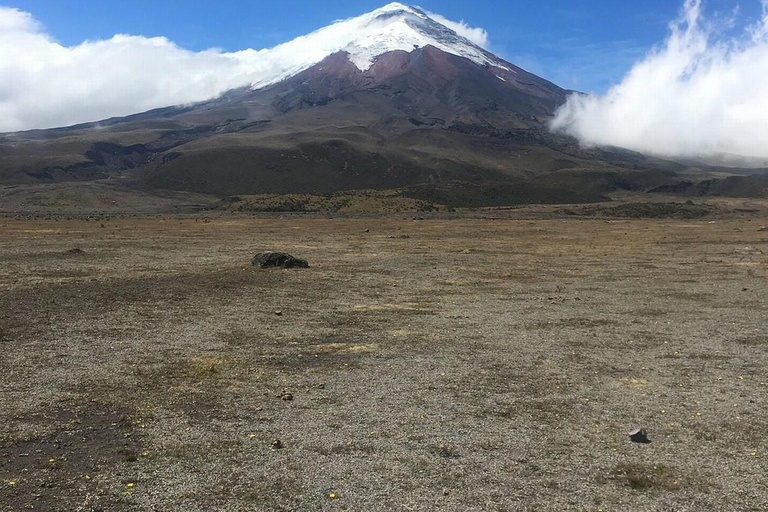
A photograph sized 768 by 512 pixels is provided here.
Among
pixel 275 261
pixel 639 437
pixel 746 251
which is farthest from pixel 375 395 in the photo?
pixel 746 251

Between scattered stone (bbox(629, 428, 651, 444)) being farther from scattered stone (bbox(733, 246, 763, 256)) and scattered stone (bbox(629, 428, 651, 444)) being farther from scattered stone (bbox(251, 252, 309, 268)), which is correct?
scattered stone (bbox(733, 246, 763, 256))

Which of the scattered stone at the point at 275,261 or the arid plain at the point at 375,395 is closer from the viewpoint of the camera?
the arid plain at the point at 375,395

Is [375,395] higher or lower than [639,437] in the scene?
lower

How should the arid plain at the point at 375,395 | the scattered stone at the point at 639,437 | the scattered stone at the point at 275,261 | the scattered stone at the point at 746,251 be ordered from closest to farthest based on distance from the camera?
the arid plain at the point at 375,395, the scattered stone at the point at 639,437, the scattered stone at the point at 275,261, the scattered stone at the point at 746,251

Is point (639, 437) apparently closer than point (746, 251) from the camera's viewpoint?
Yes

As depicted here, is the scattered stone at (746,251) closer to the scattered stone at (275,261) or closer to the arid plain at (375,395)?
the arid plain at (375,395)

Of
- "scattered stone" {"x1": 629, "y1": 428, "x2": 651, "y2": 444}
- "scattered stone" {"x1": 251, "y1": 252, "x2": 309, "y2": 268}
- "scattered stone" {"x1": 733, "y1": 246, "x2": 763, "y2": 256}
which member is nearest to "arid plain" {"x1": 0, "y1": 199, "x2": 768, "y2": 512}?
"scattered stone" {"x1": 629, "y1": 428, "x2": 651, "y2": 444}

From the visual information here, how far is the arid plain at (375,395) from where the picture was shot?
816 centimetres

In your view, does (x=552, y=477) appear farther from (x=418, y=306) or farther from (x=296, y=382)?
(x=418, y=306)

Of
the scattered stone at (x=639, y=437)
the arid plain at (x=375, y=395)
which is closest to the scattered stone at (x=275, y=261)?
the arid plain at (x=375, y=395)

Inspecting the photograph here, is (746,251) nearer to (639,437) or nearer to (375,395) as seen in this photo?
(639,437)

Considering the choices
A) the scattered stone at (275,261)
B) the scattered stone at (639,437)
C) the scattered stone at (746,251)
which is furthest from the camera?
the scattered stone at (746,251)

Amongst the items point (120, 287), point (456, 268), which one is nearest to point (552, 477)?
point (120, 287)

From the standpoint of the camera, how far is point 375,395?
12.0 m
